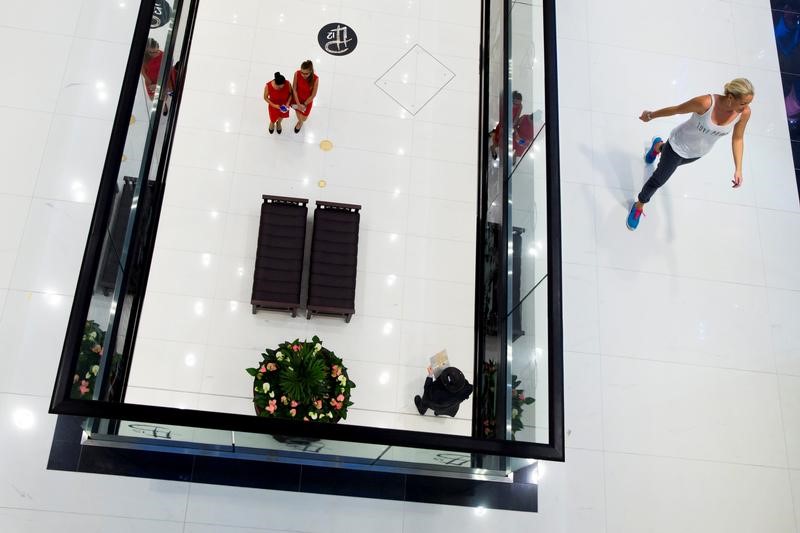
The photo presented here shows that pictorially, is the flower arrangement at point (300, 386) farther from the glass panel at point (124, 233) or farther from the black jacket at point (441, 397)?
the glass panel at point (124, 233)

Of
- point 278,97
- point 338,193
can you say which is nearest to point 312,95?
point 278,97

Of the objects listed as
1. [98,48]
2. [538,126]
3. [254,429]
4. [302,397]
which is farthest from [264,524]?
[98,48]

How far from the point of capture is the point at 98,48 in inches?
253

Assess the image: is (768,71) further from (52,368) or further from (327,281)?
(52,368)

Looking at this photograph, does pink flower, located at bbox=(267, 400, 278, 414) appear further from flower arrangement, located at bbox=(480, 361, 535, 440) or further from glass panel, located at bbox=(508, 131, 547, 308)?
glass panel, located at bbox=(508, 131, 547, 308)

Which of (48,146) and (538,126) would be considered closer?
(538,126)

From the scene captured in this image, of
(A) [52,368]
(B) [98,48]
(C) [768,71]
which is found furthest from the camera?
(C) [768,71]

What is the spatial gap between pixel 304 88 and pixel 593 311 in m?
3.54

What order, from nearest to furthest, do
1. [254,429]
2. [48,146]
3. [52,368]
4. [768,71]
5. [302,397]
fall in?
[254,429] → [302,397] → [52,368] → [48,146] → [768,71]

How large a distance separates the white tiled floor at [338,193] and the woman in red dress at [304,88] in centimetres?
35

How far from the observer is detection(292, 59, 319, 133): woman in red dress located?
19.5 feet

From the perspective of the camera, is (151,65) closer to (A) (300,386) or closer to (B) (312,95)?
(B) (312,95)

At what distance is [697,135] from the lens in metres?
5.62

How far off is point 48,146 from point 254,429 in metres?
3.82
